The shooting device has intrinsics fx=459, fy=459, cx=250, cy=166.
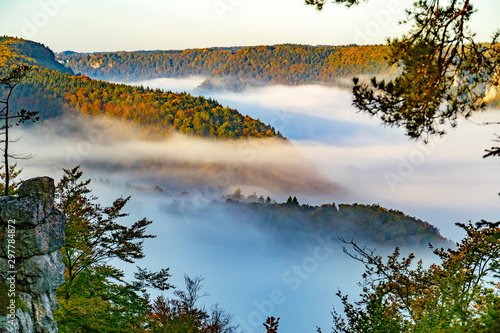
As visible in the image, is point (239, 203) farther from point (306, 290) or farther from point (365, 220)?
point (365, 220)

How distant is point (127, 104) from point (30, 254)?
163606 mm

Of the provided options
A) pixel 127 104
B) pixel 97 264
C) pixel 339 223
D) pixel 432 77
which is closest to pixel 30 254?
pixel 97 264

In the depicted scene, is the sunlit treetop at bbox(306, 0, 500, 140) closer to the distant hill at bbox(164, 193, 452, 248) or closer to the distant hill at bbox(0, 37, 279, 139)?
the distant hill at bbox(164, 193, 452, 248)

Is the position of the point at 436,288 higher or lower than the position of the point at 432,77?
lower

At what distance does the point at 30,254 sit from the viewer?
13172 mm

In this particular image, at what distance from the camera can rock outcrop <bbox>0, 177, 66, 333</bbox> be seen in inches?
496

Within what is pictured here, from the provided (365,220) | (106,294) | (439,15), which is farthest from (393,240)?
(439,15)

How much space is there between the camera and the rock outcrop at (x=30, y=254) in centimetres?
1259

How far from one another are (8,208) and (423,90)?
11196 mm

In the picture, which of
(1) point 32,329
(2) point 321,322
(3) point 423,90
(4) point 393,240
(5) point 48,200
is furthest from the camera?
(2) point 321,322

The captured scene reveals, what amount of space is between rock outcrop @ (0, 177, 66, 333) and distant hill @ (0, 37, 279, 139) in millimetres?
152363

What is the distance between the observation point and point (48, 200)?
45.5 ft

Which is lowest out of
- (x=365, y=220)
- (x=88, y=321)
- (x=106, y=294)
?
(x=88, y=321)

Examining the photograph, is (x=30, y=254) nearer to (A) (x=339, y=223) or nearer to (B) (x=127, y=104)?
(A) (x=339, y=223)
